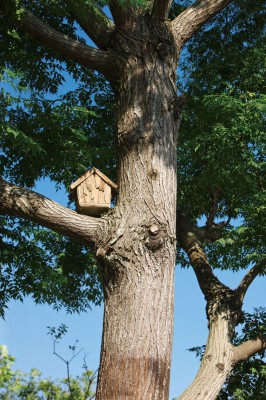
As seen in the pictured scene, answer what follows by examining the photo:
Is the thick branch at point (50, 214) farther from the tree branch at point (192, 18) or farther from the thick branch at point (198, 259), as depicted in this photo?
the thick branch at point (198, 259)

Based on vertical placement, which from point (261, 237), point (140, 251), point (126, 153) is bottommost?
point (140, 251)

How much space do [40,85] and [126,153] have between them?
20.8ft

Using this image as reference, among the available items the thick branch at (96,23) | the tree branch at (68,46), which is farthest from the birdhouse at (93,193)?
the thick branch at (96,23)

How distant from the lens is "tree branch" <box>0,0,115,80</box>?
24.0ft

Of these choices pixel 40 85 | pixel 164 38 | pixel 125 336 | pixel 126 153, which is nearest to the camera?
pixel 125 336

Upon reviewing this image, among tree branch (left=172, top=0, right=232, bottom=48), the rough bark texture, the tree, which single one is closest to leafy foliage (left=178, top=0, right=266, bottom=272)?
the tree

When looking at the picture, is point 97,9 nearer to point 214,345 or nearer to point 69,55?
point 69,55

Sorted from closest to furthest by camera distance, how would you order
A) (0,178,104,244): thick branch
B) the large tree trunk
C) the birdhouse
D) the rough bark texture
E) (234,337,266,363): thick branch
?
the large tree trunk, (0,178,104,244): thick branch, the birdhouse, the rough bark texture, (234,337,266,363): thick branch

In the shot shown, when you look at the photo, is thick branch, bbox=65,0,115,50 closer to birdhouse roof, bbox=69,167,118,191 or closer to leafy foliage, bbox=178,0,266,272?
birdhouse roof, bbox=69,167,118,191

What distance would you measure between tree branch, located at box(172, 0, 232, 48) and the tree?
0.02 meters

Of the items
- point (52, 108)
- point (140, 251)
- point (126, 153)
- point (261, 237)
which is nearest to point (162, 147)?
point (126, 153)

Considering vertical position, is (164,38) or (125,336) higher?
(164,38)

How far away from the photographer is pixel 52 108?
36.4 feet

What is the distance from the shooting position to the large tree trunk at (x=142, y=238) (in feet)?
17.3
